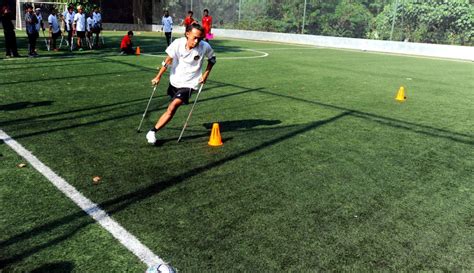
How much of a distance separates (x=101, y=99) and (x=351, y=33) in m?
25.1

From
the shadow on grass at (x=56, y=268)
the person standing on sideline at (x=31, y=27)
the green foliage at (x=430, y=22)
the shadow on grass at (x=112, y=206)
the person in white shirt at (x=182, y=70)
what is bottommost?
the shadow on grass at (x=56, y=268)

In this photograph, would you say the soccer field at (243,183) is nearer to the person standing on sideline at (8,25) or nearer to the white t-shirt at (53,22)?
the person standing on sideline at (8,25)

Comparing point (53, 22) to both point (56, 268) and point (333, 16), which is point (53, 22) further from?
point (333, 16)

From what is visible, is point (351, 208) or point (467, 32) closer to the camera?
point (351, 208)

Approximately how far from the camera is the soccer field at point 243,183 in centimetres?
323

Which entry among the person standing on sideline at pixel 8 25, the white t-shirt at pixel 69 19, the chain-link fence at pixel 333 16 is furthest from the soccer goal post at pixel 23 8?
the person standing on sideline at pixel 8 25

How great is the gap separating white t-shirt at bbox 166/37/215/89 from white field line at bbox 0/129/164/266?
218 cm

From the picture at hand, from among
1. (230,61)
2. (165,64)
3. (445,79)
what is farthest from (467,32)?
(165,64)

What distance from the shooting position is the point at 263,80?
1209cm

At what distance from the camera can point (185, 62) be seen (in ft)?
19.1

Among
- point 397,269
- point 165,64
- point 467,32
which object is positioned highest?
point 467,32

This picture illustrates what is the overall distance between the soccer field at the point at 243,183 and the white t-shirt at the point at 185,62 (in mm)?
896

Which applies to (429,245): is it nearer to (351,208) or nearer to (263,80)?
(351,208)

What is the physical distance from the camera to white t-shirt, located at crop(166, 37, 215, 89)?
5766 mm
